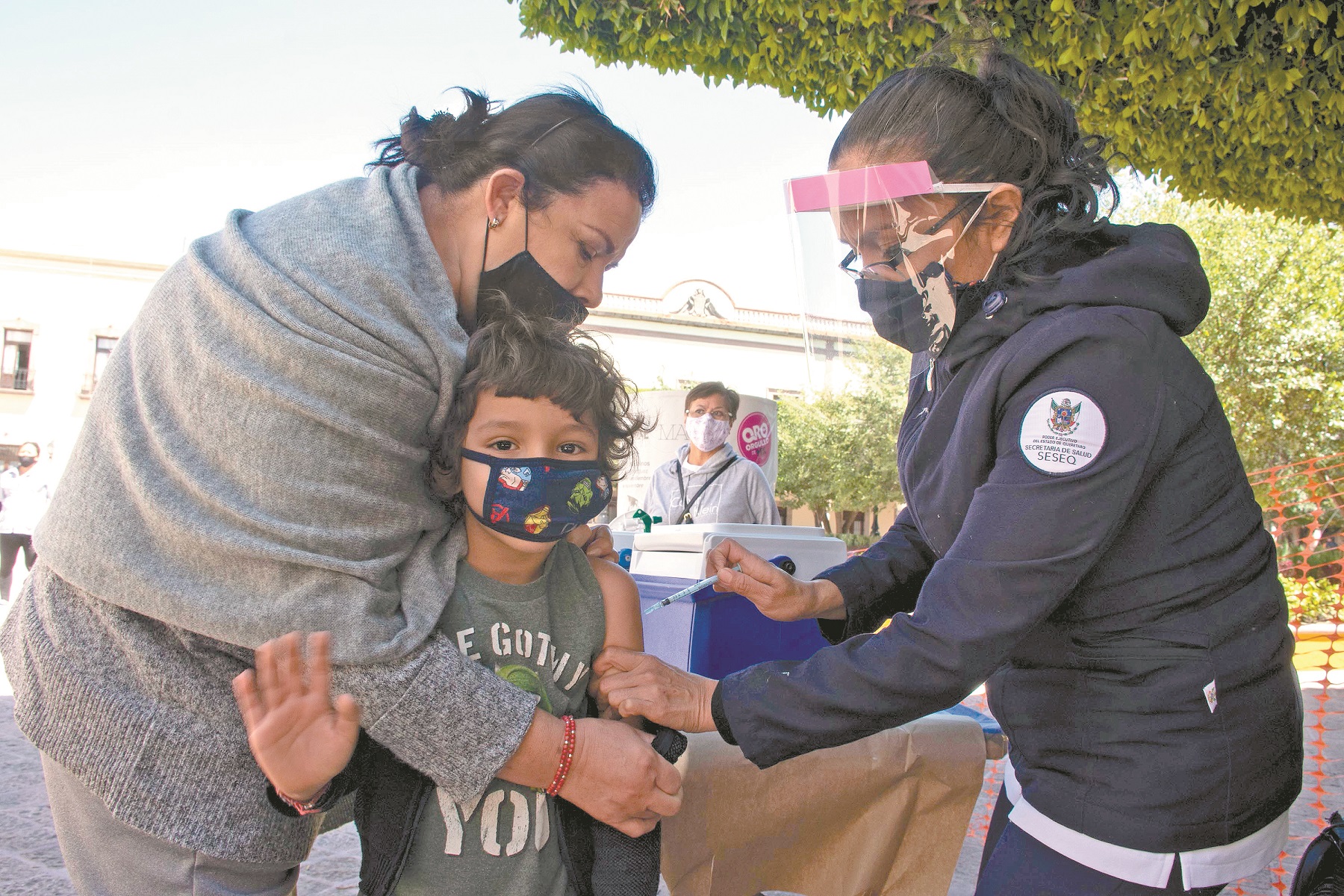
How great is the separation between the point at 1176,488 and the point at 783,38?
5.06 metres

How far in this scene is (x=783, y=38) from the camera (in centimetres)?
559

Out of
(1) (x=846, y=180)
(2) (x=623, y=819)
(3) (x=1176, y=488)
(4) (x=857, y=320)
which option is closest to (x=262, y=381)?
(2) (x=623, y=819)

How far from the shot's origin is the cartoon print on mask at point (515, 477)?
141 centimetres

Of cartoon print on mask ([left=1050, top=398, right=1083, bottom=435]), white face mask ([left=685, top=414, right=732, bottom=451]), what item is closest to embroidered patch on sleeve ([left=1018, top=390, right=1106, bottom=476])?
cartoon print on mask ([left=1050, top=398, right=1083, bottom=435])

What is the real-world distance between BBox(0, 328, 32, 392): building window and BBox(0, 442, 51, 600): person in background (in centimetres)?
2065

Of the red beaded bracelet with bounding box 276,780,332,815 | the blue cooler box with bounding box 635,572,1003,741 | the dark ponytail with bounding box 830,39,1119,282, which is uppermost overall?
the dark ponytail with bounding box 830,39,1119,282

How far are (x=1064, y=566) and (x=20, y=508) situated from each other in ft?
35.1

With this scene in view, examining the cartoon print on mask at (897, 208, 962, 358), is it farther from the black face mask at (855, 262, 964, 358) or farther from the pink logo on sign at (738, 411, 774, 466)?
the pink logo on sign at (738, 411, 774, 466)

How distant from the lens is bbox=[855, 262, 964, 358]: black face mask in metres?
1.45

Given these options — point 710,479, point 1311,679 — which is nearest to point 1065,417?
point 710,479

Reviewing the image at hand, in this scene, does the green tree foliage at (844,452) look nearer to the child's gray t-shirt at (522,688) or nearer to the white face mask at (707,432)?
the white face mask at (707,432)

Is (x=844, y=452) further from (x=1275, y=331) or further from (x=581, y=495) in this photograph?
(x=581, y=495)

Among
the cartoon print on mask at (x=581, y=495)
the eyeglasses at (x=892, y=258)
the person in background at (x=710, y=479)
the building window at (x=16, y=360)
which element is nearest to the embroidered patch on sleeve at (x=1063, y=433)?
the eyeglasses at (x=892, y=258)

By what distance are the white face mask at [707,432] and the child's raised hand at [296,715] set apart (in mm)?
4886
